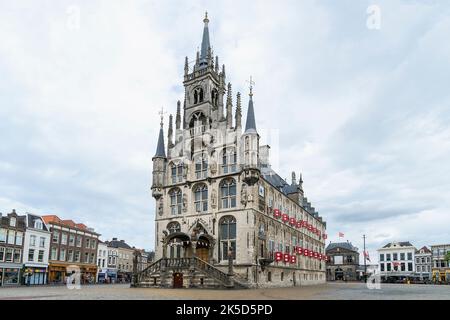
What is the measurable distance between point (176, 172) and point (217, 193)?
7.25m

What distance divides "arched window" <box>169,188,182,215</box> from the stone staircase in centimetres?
765

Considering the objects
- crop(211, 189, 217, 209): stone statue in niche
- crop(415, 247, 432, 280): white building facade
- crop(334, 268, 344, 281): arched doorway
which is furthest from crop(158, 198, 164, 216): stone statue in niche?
crop(415, 247, 432, 280): white building facade

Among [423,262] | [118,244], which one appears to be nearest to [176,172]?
[118,244]

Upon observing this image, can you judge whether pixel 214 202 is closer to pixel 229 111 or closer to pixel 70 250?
pixel 229 111

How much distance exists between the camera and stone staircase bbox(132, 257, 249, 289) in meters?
36.4

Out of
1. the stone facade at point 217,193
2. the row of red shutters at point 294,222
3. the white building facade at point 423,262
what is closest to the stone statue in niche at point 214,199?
the stone facade at point 217,193

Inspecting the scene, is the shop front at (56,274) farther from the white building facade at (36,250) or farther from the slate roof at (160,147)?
the slate roof at (160,147)

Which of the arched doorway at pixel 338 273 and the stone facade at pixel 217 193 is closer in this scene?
the stone facade at pixel 217 193

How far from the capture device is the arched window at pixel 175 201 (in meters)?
46.4

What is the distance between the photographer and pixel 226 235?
137 ft

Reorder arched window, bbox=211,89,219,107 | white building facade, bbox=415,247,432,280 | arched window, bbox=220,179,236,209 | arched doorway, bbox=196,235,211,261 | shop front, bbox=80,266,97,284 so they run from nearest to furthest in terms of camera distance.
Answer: arched doorway, bbox=196,235,211,261, arched window, bbox=220,179,236,209, arched window, bbox=211,89,219,107, shop front, bbox=80,266,97,284, white building facade, bbox=415,247,432,280

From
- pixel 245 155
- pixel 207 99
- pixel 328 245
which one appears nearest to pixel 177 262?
pixel 245 155

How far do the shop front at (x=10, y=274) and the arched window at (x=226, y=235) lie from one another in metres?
30.4

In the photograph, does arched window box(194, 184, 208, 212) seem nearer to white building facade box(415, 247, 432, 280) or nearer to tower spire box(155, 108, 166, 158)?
tower spire box(155, 108, 166, 158)
